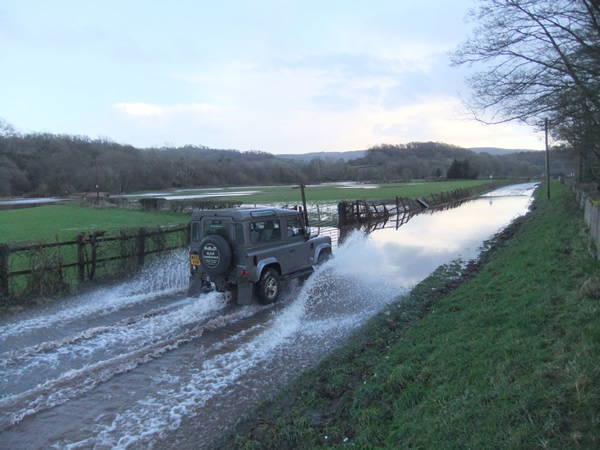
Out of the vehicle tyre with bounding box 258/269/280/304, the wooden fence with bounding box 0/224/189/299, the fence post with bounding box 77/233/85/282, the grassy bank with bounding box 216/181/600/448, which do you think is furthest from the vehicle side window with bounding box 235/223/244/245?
the fence post with bounding box 77/233/85/282

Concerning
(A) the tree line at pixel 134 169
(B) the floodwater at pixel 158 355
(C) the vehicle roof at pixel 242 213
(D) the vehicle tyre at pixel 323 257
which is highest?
(A) the tree line at pixel 134 169

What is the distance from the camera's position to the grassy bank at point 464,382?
362cm

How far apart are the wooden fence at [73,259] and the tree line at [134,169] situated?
176ft

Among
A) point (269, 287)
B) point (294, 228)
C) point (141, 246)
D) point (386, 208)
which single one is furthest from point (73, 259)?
point (386, 208)

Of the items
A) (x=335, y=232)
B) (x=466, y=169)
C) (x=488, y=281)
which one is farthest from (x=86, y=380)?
(x=466, y=169)

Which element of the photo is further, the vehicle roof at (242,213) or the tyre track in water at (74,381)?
the vehicle roof at (242,213)

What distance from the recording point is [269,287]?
10242 millimetres

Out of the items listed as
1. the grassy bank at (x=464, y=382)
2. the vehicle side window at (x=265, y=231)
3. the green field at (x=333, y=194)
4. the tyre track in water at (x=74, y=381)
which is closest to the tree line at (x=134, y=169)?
the green field at (x=333, y=194)

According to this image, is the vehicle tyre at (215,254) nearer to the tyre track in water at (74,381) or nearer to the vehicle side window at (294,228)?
the tyre track in water at (74,381)

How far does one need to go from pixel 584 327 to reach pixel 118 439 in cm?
598

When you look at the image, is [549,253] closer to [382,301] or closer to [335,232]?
[382,301]

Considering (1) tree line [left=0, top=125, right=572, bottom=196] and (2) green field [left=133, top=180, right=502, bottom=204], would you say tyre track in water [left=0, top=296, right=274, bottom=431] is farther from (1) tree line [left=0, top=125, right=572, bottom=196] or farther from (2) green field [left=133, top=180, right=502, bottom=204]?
(1) tree line [left=0, top=125, right=572, bottom=196]

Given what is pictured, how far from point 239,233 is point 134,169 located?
379 ft

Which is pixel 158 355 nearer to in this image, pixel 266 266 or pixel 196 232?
pixel 266 266
